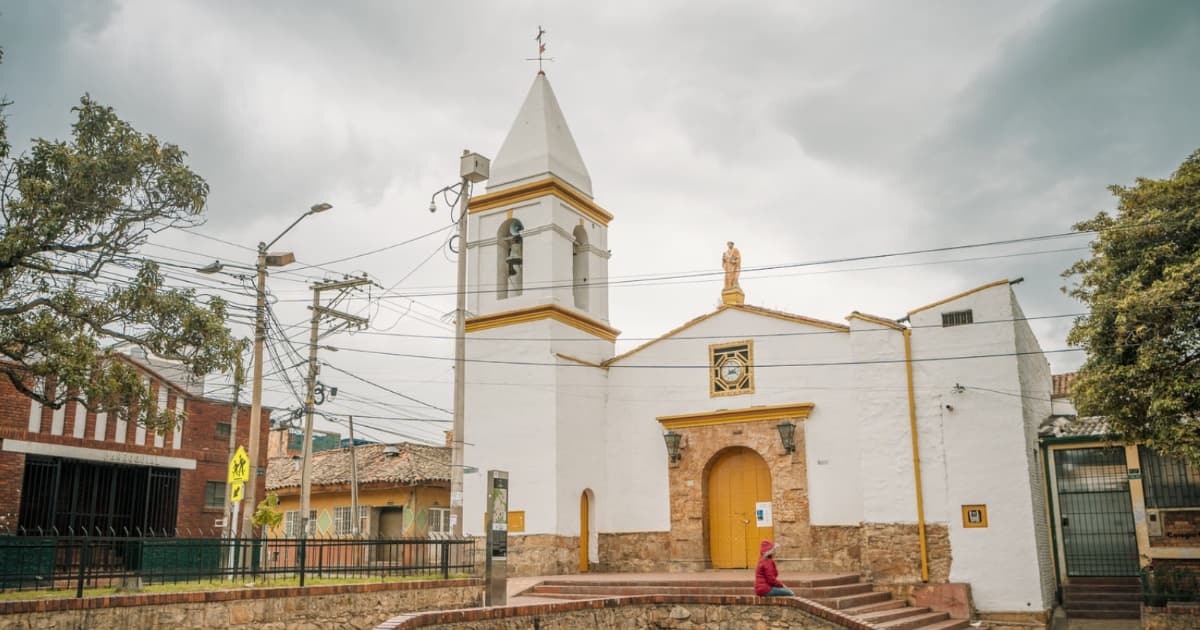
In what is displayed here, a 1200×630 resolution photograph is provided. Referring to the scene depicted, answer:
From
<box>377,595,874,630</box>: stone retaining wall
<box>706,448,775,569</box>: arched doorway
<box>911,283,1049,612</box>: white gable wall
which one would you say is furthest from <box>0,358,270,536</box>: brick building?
<box>911,283,1049,612</box>: white gable wall

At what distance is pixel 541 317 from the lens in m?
21.3

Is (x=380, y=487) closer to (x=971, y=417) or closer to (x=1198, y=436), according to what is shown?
(x=971, y=417)

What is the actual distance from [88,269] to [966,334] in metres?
15.0

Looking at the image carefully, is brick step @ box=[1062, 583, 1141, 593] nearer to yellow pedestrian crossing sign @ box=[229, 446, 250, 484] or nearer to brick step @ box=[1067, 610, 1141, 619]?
brick step @ box=[1067, 610, 1141, 619]

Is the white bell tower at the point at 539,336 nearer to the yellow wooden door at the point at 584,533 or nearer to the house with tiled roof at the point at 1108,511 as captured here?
the yellow wooden door at the point at 584,533

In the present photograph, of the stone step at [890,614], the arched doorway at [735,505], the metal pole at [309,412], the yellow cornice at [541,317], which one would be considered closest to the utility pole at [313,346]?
the metal pole at [309,412]

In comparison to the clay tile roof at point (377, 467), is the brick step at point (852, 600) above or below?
below

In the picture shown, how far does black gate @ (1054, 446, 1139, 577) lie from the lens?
17844 mm

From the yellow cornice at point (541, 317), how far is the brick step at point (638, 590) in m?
6.27

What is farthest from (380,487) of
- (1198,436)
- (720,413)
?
(1198,436)

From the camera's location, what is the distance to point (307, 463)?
21094 mm

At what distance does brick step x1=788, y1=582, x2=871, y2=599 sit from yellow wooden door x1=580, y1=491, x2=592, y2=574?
6181 millimetres

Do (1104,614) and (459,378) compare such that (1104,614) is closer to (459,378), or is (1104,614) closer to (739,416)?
(739,416)

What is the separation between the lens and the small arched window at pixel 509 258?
22.5 metres
